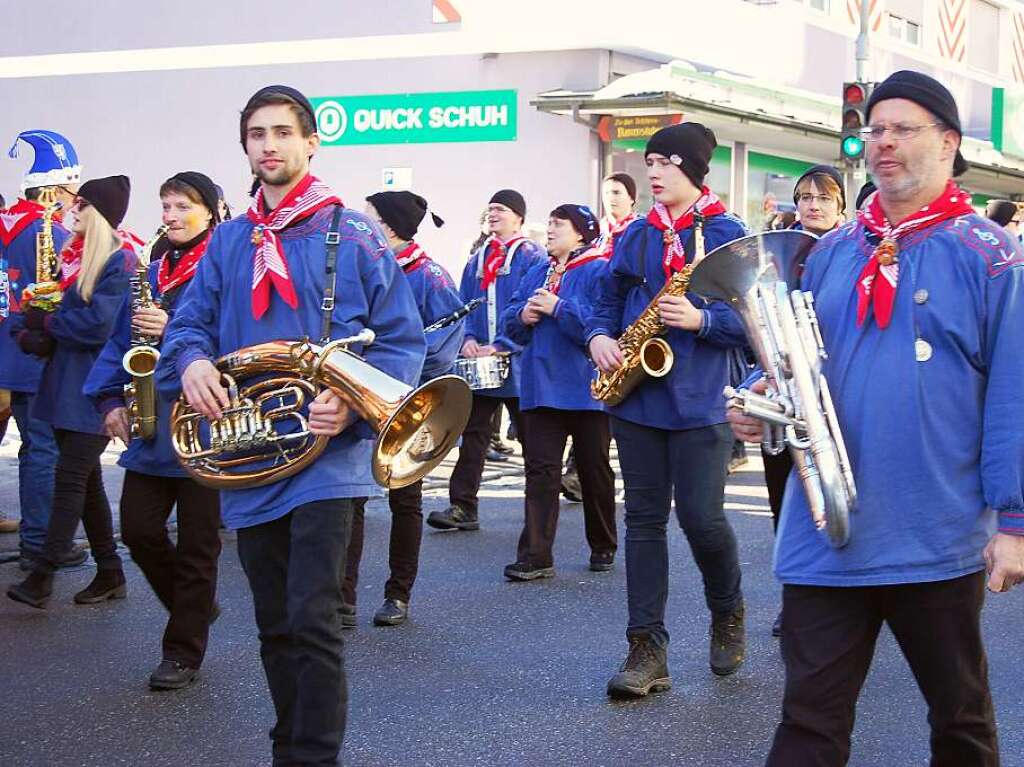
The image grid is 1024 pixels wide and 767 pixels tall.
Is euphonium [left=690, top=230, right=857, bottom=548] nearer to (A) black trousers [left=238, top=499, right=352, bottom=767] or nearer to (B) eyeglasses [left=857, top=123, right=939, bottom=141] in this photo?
(B) eyeglasses [left=857, top=123, right=939, bottom=141]

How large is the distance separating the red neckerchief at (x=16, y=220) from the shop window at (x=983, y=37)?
92.5ft

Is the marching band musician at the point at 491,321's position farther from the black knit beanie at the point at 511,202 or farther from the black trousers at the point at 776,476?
the black trousers at the point at 776,476

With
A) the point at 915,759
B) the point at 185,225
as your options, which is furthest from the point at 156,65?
the point at 915,759

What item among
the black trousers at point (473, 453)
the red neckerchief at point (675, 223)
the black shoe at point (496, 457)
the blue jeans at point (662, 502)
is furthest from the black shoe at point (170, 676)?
the black shoe at point (496, 457)

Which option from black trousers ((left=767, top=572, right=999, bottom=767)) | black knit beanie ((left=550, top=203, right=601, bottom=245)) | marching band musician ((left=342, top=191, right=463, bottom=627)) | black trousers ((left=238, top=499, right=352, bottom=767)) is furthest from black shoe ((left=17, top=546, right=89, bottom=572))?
black trousers ((left=767, top=572, right=999, bottom=767))

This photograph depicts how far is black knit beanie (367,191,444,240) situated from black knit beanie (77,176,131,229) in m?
1.24

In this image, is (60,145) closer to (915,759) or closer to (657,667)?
(657,667)

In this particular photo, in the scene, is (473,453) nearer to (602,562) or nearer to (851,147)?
(602,562)

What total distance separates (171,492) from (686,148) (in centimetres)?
233

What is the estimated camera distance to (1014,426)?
141 inches

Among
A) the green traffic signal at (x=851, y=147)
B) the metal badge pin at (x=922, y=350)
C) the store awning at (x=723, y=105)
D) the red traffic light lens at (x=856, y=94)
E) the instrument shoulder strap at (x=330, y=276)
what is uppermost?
the store awning at (x=723, y=105)

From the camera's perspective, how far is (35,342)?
7328 millimetres

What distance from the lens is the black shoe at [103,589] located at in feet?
24.2

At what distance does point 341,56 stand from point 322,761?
1996 centimetres
